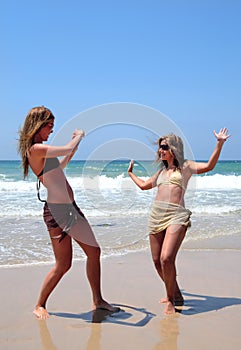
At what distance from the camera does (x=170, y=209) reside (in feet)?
13.5

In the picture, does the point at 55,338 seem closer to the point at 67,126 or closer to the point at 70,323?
the point at 70,323

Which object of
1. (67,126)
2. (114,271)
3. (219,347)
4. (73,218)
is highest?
(67,126)

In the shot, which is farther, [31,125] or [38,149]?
[31,125]

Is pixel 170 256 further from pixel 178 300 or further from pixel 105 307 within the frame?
pixel 105 307

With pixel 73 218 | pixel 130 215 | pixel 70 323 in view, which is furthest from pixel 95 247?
pixel 130 215

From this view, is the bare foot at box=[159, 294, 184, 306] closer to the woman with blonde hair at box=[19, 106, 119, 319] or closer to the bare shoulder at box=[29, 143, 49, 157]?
the woman with blonde hair at box=[19, 106, 119, 319]

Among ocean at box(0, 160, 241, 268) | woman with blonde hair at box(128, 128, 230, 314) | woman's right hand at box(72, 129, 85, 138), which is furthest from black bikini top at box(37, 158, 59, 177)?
woman with blonde hair at box(128, 128, 230, 314)

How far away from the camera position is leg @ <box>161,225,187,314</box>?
13.0 feet

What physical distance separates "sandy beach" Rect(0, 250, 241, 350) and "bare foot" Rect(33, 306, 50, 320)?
5 cm

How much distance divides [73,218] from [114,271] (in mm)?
2107

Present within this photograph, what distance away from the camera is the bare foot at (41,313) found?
392cm

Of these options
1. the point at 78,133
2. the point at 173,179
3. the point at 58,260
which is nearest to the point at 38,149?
the point at 78,133

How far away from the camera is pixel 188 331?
363 centimetres

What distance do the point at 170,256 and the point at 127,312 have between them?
28.8 inches
